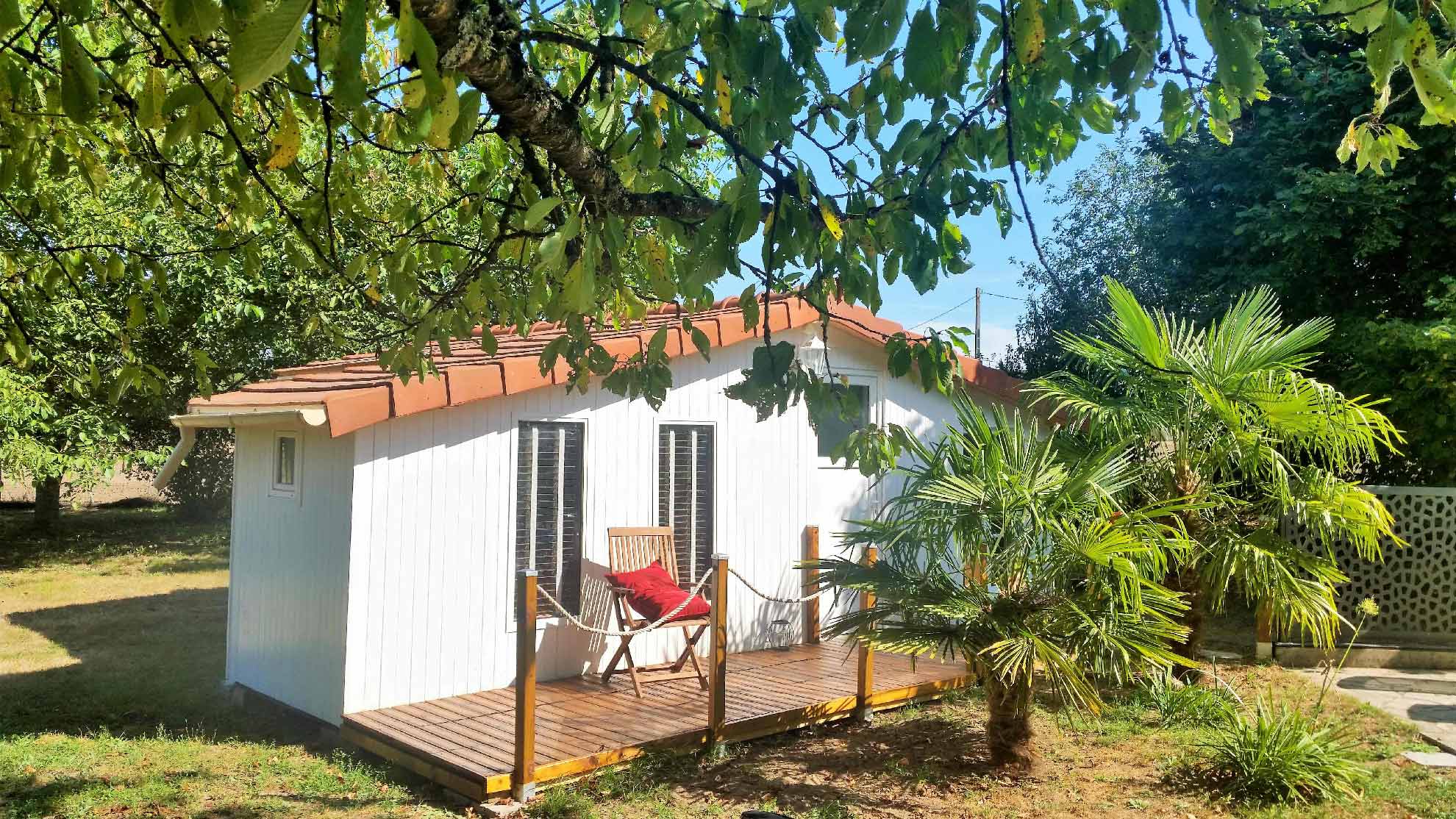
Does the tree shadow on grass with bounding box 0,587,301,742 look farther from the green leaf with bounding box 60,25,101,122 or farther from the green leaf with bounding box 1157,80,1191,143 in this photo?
the green leaf with bounding box 1157,80,1191,143

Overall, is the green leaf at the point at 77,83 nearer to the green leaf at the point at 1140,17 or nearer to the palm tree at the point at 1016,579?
the green leaf at the point at 1140,17

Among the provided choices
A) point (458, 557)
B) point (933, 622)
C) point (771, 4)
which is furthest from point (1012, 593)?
point (771, 4)

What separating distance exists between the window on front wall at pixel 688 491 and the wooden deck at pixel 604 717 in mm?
1034

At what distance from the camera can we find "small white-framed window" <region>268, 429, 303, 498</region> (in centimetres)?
773

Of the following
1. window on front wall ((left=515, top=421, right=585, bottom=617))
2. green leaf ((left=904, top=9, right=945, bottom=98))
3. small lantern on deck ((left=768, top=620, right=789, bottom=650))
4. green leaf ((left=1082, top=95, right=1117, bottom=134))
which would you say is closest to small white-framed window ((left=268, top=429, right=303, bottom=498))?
window on front wall ((left=515, top=421, right=585, bottom=617))

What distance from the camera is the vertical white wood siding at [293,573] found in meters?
7.07

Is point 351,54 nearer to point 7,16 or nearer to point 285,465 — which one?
point 7,16

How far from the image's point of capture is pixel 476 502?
7559 mm

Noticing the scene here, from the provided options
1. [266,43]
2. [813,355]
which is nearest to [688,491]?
[813,355]

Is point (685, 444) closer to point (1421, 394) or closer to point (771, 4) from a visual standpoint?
point (771, 4)

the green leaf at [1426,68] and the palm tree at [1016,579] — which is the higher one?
the green leaf at [1426,68]

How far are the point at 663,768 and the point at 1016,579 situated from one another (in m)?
2.60

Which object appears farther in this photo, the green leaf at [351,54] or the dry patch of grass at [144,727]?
the dry patch of grass at [144,727]

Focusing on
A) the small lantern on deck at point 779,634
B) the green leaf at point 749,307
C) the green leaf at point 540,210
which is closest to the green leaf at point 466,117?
the green leaf at point 540,210
